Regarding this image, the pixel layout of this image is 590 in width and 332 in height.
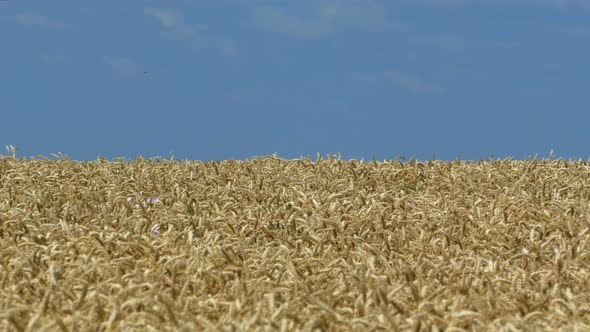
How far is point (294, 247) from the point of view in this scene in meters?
6.51

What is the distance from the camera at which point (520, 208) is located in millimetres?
7980

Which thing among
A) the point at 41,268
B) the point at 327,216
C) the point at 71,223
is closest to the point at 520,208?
the point at 327,216

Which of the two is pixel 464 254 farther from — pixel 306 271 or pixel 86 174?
pixel 86 174

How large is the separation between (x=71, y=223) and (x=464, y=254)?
3.03 m

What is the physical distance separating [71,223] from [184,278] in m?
2.42

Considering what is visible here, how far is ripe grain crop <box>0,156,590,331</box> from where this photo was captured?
4.32m

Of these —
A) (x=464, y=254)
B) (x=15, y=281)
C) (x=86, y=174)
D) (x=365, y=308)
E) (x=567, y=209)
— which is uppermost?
(x=86, y=174)

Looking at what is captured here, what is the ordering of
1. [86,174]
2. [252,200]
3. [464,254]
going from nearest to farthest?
[464,254]
[252,200]
[86,174]

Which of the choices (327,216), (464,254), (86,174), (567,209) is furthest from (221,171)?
(464,254)

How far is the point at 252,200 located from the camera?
28.1 ft

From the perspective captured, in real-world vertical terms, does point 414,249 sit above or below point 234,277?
above

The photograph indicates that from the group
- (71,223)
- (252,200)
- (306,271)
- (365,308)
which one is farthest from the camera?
(252,200)

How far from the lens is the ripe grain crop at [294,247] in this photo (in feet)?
14.2

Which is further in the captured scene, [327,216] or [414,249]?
[327,216]
